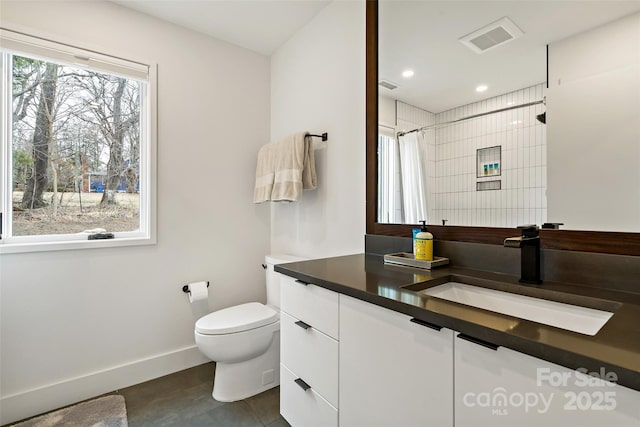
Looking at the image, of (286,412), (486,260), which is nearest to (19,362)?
(286,412)

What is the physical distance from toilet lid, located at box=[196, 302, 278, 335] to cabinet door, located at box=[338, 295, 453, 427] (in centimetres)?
85

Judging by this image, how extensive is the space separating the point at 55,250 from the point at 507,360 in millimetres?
2174

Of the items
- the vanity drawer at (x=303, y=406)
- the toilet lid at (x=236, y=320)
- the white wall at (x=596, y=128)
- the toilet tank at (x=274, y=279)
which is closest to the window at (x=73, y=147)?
the toilet lid at (x=236, y=320)

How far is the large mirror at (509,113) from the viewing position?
0.92 meters

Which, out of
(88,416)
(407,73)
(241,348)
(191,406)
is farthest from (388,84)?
(88,416)

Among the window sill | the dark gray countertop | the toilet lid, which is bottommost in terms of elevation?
the toilet lid

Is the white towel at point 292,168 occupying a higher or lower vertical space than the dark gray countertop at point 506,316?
higher

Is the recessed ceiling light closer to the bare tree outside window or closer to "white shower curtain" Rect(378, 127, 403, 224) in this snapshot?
"white shower curtain" Rect(378, 127, 403, 224)

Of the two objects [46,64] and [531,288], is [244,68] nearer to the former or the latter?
[46,64]

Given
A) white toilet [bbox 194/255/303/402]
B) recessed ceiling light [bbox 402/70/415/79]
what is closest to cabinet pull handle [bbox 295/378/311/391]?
white toilet [bbox 194/255/303/402]

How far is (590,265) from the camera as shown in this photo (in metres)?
0.95

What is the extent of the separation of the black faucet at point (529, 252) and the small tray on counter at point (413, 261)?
29 centimetres

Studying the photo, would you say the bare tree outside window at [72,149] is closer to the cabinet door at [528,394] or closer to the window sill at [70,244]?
the window sill at [70,244]

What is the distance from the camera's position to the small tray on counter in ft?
4.00
